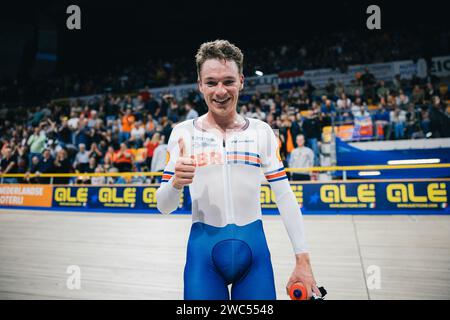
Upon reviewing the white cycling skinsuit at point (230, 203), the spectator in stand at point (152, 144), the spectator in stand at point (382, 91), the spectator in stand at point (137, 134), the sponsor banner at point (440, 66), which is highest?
the sponsor banner at point (440, 66)

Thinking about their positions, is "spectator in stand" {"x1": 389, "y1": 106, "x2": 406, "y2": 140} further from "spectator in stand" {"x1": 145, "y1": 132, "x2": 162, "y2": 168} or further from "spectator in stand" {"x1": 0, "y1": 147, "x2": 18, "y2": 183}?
"spectator in stand" {"x1": 0, "y1": 147, "x2": 18, "y2": 183}

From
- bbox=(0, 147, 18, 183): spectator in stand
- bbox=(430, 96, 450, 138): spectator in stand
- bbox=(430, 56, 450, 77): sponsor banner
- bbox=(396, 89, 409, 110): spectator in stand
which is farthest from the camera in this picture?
bbox=(430, 56, 450, 77): sponsor banner

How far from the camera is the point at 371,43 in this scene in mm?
14383

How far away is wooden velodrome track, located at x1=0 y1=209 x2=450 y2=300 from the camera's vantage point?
325cm

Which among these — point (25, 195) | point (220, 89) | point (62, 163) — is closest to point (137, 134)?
point (62, 163)

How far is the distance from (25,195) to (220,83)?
1230cm

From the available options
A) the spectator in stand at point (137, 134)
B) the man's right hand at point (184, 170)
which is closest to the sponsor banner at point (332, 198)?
the spectator in stand at point (137, 134)

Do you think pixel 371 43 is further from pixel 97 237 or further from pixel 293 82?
pixel 97 237

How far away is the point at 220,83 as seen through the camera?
5.58ft

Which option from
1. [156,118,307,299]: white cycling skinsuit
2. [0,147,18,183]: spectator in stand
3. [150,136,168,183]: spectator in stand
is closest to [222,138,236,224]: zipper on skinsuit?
[156,118,307,299]: white cycling skinsuit

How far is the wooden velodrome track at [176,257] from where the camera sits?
325 centimetres

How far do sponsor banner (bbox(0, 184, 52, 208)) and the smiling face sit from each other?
1102cm

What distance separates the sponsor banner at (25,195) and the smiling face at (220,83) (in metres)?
11.0

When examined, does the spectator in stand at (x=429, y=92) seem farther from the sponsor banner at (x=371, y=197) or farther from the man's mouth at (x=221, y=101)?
the man's mouth at (x=221, y=101)
